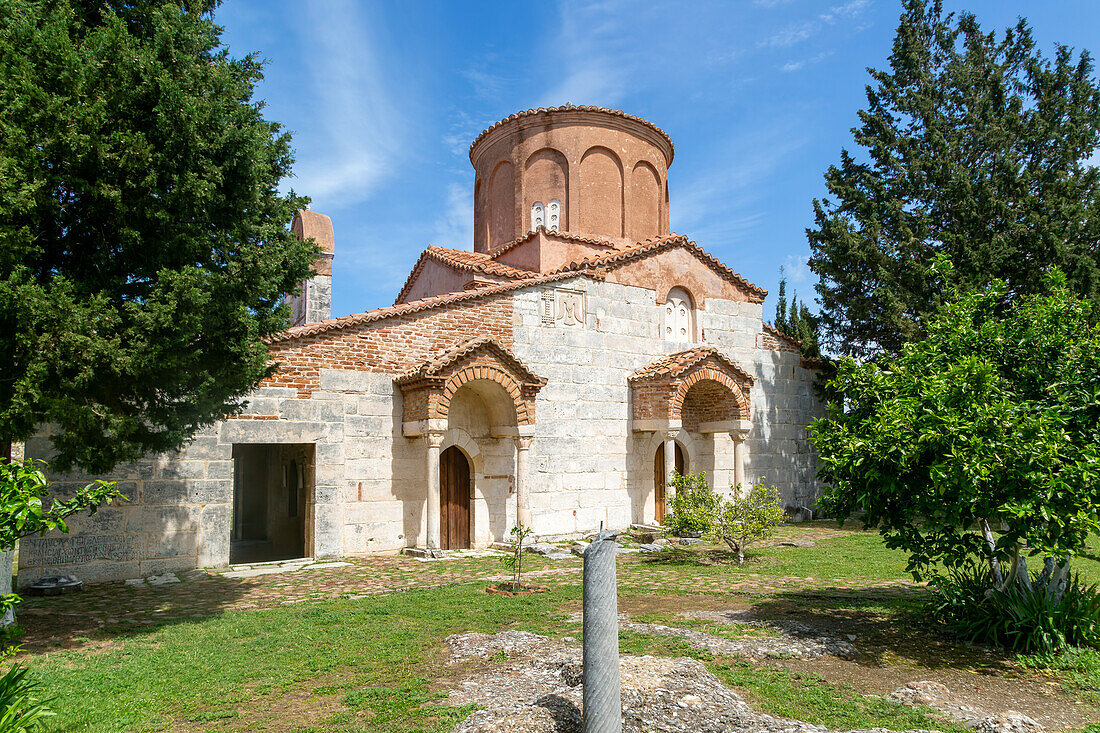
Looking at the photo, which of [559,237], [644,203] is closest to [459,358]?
[559,237]

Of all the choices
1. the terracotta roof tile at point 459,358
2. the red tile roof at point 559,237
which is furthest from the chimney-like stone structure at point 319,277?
the terracotta roof tile at point 459,358

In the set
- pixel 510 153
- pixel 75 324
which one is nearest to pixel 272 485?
pixel 510 153

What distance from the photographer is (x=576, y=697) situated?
14.1 ft

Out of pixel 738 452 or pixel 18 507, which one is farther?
pixel 738 452

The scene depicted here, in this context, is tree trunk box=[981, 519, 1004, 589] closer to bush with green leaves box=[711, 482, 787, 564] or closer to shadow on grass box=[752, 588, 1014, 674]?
shadow on grass box=[752, 588, 1014, 674]

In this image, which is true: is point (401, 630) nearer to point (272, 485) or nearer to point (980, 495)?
point (980, 495)

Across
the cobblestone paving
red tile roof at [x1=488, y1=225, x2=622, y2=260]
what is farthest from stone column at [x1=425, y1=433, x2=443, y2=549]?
red tile roof at [x1=488, y1=225, x2=622, y2=260]

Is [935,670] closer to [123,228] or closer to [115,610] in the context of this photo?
[123,228]

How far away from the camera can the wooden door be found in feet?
39.4

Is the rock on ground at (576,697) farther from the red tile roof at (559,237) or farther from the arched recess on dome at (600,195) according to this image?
the arched recess on dome at (600,195)

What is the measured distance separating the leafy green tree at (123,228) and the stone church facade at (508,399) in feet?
10.9

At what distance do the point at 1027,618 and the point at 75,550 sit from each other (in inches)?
414

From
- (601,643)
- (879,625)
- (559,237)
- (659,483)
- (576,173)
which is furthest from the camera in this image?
(576,173)

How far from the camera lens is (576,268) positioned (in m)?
13.5
